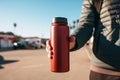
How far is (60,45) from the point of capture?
254 centimetres

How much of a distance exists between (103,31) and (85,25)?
0.58ft

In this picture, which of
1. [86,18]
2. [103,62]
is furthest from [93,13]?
[103,62]

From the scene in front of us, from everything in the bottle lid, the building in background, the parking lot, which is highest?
the bottle lid

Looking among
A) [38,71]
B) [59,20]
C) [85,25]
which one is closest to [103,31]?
[85,25]

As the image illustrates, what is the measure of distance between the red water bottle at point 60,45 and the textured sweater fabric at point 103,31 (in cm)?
28

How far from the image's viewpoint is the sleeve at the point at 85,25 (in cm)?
292

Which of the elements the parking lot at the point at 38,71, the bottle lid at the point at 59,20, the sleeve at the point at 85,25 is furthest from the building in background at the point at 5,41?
the bottle lid at the point at 59,20

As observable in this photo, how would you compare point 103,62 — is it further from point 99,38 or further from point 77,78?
point 77,78

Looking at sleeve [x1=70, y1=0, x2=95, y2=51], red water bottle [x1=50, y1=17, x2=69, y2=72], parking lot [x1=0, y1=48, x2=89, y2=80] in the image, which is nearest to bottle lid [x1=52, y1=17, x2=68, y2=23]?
red water bottle [x1=50, y1=17, x2=69, y2=72]

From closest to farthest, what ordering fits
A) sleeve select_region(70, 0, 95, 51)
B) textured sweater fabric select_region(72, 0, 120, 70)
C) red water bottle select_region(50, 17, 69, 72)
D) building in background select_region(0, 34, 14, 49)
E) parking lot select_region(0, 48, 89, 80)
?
red water bottle select_region(50, 17, 69, 72), textured sweater fabric select_region(72, 0, 120, 70), sleeve select_region(70, 0, 95, 51), parking lot select_region(0, 48, 89, 80), building in background select_region(0, 34, 14, 49)

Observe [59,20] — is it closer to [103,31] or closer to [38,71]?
[103,31]

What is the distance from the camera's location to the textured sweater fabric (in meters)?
2.80

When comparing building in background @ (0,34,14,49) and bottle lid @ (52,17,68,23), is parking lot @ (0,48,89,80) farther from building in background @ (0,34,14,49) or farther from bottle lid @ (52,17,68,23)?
building in background @ (0,34,14,49)

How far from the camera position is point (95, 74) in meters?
2.89
